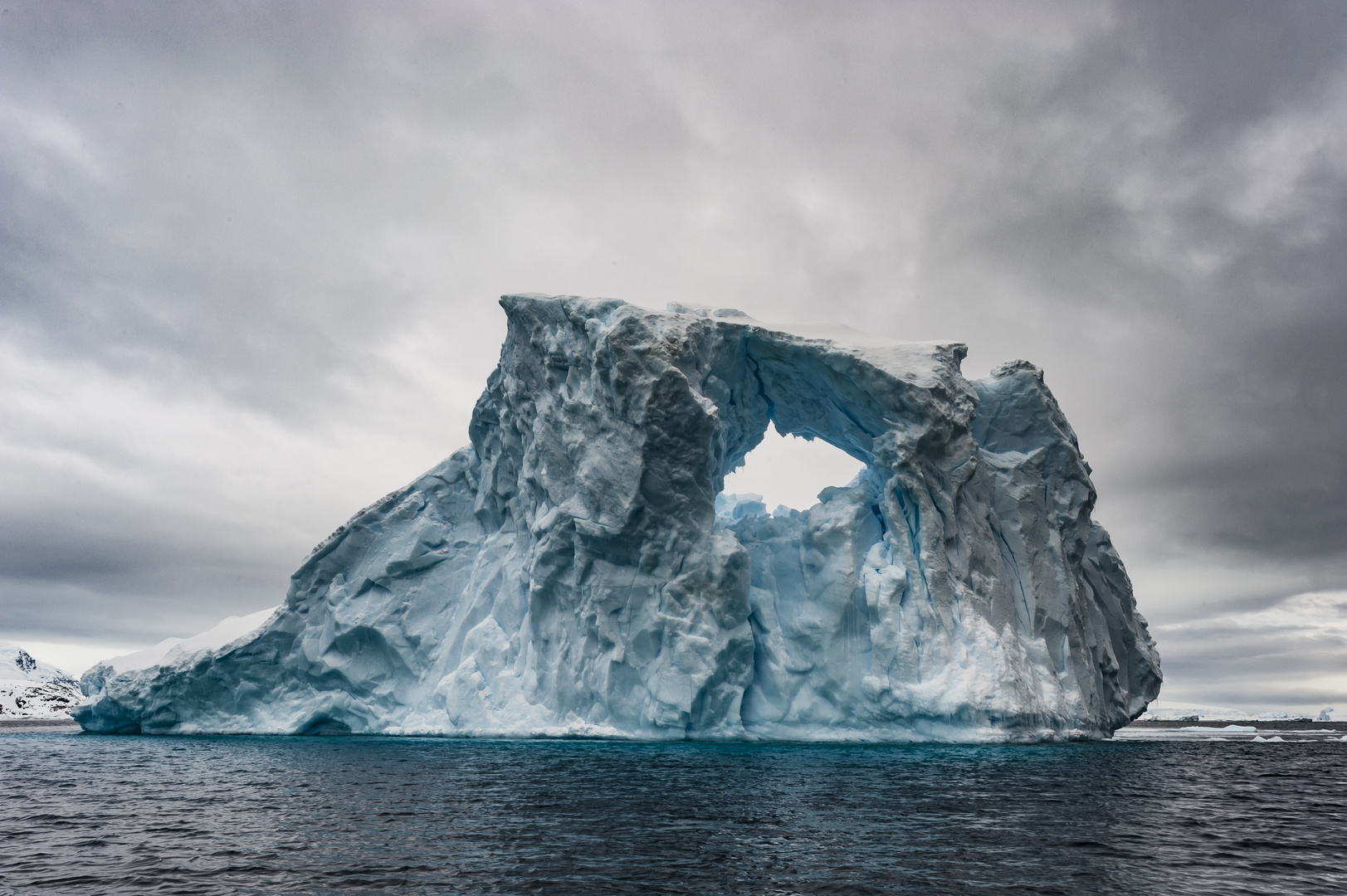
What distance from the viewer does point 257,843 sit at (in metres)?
9.46

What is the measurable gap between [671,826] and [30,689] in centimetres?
11776

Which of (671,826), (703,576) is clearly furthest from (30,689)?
(671,826)

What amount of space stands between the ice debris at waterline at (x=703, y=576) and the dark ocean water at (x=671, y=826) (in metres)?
4.69

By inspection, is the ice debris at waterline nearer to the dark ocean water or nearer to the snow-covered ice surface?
the dark ocean water

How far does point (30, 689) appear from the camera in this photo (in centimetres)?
9838

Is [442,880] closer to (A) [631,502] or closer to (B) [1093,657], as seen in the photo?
(A) [631,502]

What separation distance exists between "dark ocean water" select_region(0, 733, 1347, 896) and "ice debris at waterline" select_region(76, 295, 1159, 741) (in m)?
4.69

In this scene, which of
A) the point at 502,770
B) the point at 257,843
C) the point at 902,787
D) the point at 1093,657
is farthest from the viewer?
the point at 1093,657

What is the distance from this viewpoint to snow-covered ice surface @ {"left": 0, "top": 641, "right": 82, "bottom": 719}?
3167 inches

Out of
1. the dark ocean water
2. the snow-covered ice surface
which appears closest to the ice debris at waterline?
the dark ocean water

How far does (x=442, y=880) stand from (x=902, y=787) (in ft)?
27.5

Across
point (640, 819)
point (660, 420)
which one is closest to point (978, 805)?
point (640, 819)

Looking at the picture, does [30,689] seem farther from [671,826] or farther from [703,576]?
[671,826]

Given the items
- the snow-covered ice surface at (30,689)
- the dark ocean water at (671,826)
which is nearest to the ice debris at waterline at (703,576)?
the dark ocean water at (671,826)
